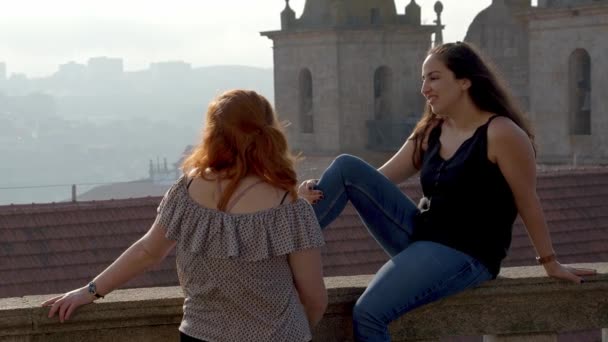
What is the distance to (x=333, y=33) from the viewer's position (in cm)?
3919

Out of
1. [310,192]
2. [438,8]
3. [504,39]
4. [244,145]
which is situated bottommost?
[504,39]

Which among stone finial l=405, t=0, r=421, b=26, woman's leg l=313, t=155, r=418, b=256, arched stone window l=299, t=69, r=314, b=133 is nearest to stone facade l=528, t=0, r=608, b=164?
stone finial l=405, t=0, r=421, b=26

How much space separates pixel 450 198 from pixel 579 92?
30150mm

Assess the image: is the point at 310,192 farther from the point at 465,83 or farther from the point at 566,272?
the point at 566,272

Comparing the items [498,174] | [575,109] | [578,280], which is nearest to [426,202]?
[498,174]

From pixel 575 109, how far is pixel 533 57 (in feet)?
5.07

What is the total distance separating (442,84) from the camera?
4734mm

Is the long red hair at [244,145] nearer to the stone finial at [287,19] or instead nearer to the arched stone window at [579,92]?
the arched stone window at [579,92]

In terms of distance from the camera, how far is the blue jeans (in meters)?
4.27

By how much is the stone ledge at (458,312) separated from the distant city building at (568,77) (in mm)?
27679

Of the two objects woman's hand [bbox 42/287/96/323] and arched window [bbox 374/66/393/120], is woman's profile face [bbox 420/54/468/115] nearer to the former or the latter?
woman's hand [bbox 42/287/96/323]

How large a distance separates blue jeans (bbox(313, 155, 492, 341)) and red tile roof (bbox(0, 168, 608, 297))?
30.5ft

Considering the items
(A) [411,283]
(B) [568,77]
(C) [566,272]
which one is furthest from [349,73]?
(A) [411,283]

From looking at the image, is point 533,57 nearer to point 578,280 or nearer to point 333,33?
point 333,33
